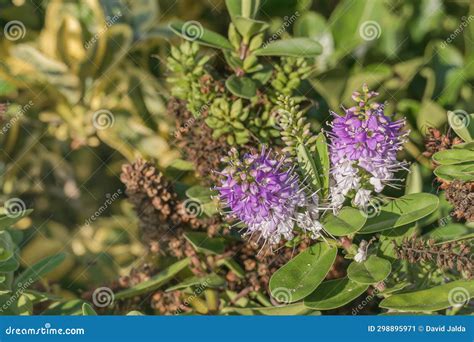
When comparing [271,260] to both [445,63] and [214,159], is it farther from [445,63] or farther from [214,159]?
[445,63]

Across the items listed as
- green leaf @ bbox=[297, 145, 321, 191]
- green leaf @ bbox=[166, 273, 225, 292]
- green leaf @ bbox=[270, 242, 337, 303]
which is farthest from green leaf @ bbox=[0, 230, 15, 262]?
green leaf @ bbox=[297, 145, 321, 191]

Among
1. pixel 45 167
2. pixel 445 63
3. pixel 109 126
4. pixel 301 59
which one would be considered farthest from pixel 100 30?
pixel 445 63

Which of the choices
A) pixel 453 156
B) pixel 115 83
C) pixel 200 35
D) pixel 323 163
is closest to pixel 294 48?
pixel 200 35

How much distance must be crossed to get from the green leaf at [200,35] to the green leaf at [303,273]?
80 cm

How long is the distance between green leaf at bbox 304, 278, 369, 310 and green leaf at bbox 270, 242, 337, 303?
91 mm

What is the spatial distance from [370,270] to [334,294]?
0.16m

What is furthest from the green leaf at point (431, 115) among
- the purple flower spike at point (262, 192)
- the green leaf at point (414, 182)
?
the purple flower spike at point (262, 192)

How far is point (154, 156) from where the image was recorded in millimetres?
2723

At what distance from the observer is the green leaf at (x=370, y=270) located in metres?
2.09

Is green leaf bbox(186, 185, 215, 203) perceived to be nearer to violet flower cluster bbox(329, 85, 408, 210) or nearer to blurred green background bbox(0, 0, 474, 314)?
blurred green background bbox(0, 0, 474, 314)

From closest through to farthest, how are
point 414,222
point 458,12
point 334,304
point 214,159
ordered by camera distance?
point 334,304
point 414,222
point 214,159
point 458,12

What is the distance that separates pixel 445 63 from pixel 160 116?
1101 millimetres

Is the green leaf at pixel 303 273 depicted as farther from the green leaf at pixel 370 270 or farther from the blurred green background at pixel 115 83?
the blurred green background at pixel 115 83

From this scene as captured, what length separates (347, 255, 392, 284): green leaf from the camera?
2090mm
